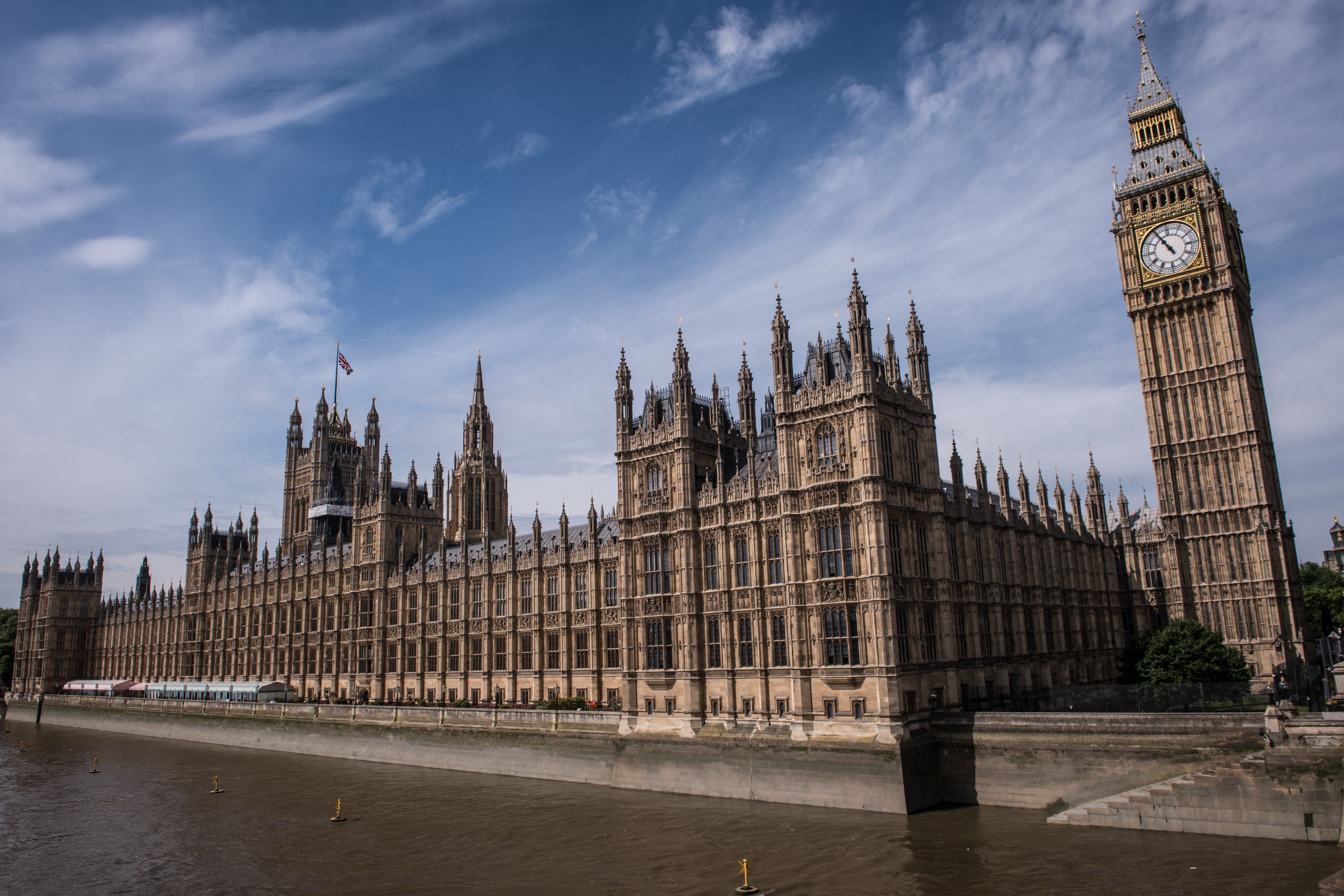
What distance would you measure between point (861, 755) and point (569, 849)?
1511 centimetres

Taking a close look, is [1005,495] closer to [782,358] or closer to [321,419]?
[782,358]

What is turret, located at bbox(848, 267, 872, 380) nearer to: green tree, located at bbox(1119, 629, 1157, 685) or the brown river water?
the brown river water

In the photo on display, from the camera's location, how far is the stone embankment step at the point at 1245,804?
36312 millimetres

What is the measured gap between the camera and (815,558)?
51.6 metres

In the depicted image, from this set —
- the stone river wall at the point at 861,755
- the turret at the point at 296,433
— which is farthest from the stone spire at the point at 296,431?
the stone river wall at the point at 861,755

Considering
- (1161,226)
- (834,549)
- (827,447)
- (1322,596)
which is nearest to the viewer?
(834,549)

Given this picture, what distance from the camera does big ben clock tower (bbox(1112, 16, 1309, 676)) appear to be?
8025 cm

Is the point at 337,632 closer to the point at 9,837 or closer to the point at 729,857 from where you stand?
the point at 9,837

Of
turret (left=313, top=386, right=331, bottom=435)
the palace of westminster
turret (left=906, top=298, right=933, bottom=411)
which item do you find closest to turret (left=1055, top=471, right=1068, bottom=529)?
the palace of westminster

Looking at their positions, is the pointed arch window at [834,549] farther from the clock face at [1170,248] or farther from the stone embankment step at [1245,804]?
the clock face at [1170,248]

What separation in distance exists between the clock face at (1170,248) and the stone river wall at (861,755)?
61.1 meters

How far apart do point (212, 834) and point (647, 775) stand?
78.3 feet

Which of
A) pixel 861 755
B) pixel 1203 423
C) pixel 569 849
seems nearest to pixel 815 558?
pixel 861 755

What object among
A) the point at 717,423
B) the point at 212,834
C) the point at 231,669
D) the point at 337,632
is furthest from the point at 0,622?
the point at 717,423
